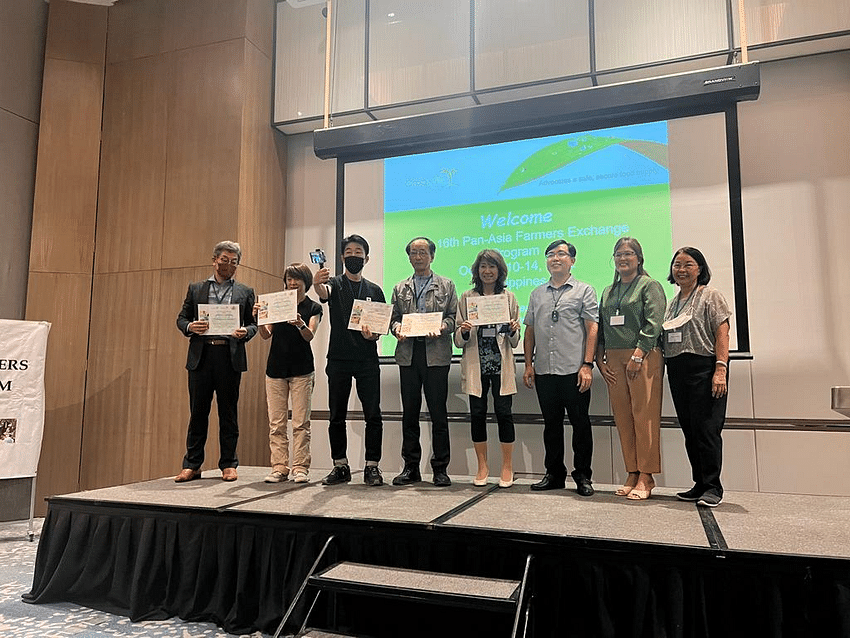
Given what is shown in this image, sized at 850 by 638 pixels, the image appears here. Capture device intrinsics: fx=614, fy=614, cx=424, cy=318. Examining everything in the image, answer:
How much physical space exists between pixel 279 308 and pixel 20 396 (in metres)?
2.02

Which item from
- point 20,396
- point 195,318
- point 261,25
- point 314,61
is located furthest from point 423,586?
point 261,25

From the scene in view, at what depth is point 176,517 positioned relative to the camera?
2842mm

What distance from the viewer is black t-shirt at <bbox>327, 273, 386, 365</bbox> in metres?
3.58

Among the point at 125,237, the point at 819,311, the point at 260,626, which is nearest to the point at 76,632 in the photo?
the point at 260,626

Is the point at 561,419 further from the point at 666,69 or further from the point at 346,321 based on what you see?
the point at 666,69

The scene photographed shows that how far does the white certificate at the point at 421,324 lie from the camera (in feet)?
11.2

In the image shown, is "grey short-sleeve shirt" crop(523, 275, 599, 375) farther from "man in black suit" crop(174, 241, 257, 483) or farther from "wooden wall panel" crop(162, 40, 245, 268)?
"wooden wall panel" crop(162, 40, 245, 268)

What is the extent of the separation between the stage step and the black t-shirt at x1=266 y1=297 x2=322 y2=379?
152 centimetres

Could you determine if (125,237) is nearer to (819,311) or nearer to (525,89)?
(525,89)

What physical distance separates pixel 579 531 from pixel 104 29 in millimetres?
5698

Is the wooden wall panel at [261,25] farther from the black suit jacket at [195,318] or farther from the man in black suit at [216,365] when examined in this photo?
the black suit jacket at [195,318]

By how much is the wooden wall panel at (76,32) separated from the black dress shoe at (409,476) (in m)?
4.51

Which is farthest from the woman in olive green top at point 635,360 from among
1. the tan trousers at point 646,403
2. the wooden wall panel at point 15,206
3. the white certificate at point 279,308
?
the wooden wall panel at point 15,206

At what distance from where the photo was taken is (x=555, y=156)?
180 inches
